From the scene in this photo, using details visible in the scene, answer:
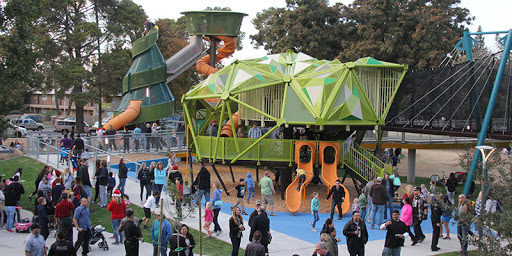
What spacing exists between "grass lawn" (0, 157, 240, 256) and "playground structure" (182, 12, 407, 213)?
5688 mm

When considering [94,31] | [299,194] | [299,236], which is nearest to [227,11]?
[94,31]

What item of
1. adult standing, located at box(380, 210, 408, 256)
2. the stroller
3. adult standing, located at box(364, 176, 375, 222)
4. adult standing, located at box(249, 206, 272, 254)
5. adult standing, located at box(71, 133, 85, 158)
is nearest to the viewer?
adult standing, located at box(380, 210, 408, 256)

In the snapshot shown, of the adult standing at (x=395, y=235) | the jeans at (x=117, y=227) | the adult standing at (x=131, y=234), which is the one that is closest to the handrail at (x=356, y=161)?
the adult standing at (x=395, y=235)

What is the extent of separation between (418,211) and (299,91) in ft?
27.0

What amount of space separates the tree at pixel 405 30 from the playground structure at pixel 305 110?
48.2 ft

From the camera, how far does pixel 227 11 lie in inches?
1487

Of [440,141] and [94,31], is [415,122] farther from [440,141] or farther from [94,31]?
[94,31]

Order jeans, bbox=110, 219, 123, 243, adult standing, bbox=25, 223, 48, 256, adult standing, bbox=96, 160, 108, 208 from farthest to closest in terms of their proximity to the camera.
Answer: adult standing, bbox=96, 160, 108, 208 → jeans, bbox=110, 219, 123, 243 → adult standing, bbox=25, 223, 48, 256

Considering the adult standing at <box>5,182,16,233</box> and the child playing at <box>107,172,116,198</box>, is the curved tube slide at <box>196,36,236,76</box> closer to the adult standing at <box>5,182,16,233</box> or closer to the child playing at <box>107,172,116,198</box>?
the child playing at <box>107,172,116,198</box>

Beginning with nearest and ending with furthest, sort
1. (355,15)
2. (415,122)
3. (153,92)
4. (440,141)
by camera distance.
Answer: (415,122)
(440,141)
(153,92)
(355,15)

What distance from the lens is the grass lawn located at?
48.8ft

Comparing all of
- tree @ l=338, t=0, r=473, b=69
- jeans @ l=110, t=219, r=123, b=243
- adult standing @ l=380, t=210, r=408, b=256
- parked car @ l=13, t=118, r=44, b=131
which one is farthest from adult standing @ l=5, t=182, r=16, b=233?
parked car @ l=13, t=118, r=44, b=131

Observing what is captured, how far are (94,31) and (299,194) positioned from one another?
26.9 meters

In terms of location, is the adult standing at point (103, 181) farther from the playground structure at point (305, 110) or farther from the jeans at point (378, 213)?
the jeans at point (378, 213)
